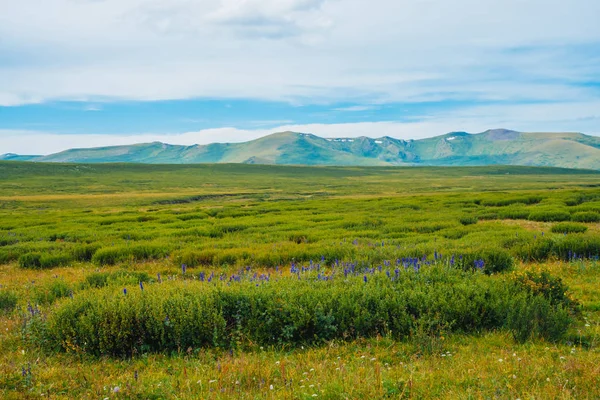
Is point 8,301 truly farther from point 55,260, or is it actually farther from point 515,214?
point 515,214

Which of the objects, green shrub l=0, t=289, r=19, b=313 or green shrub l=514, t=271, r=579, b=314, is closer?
green shrub l=514, t=271, r=579, b=314

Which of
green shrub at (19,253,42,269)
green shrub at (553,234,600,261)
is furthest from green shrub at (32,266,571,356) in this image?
green shrub at (19,253,42,269)

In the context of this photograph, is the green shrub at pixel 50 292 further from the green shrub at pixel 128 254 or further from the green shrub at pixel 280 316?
the green shrub at pixel 128 254

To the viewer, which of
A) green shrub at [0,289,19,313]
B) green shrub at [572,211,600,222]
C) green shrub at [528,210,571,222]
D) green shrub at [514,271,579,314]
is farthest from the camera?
green shrub at [528,210,571,222]

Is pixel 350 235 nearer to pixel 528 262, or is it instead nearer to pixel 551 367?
pixel 528 262

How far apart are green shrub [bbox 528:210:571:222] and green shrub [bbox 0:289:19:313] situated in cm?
2747

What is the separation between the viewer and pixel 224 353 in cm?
629

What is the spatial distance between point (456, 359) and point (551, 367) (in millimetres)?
1099

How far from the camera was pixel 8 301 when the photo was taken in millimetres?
9578

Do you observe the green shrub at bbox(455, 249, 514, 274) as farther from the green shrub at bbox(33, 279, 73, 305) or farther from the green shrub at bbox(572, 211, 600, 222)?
the green shrub at bbox(572, 211, 600, 222)

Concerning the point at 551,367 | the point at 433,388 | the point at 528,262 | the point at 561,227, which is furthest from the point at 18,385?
the point at 561,227

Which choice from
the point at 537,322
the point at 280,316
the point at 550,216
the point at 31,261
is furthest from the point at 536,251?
the point at 31,261

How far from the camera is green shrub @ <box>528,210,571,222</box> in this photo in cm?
2608

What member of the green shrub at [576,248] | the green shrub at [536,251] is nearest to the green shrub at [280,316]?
the green shrub at [536,251]
